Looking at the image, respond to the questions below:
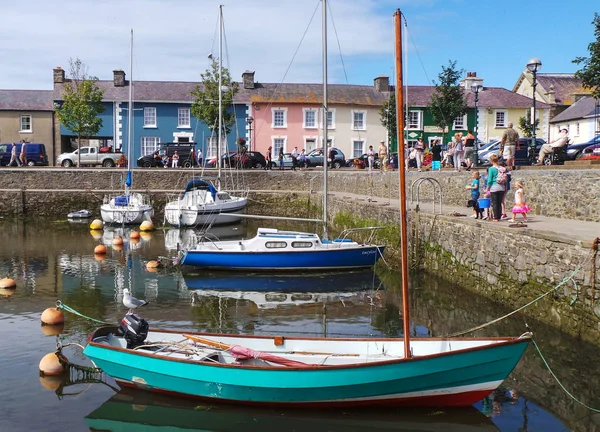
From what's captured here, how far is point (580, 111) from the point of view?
42.9 meters

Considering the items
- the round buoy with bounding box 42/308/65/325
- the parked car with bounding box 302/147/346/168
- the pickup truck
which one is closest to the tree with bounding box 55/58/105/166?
the pickup truck

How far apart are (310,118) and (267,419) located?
40616mm

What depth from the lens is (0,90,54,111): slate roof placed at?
45.7 m

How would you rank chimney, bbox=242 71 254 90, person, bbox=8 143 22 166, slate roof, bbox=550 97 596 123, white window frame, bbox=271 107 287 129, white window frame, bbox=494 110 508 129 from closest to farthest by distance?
person, bbox=8 143 22 166, slate roof, bbox=550 97 596 123, white window frame, bbox=271 107 287 129, chimney, bbox=242 71 254 90, white window frame, bbox=494 110 508 129

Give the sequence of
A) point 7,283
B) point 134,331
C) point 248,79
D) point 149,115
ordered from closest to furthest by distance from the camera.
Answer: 1. point 134,331
2. point 7,283
3. point 149,115
4. point 248,79

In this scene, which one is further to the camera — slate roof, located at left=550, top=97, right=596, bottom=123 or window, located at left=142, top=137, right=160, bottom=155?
window, located at left=142, top=137, right=160, bottom=155

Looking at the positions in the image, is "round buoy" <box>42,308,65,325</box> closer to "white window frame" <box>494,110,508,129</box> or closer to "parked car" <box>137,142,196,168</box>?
"parked car" <box>137,142,196,168</box>

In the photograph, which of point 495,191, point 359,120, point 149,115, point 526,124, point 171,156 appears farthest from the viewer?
point 359,120

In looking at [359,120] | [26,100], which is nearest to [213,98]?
[359,120]

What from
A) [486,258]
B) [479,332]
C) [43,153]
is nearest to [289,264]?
[486,258]

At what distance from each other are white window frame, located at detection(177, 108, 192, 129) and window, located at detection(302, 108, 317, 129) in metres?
8.80

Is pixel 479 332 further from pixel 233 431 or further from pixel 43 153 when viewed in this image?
pixel 43 153

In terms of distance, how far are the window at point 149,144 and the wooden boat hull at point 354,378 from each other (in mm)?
39494

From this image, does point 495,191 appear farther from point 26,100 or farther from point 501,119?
point 26,100
